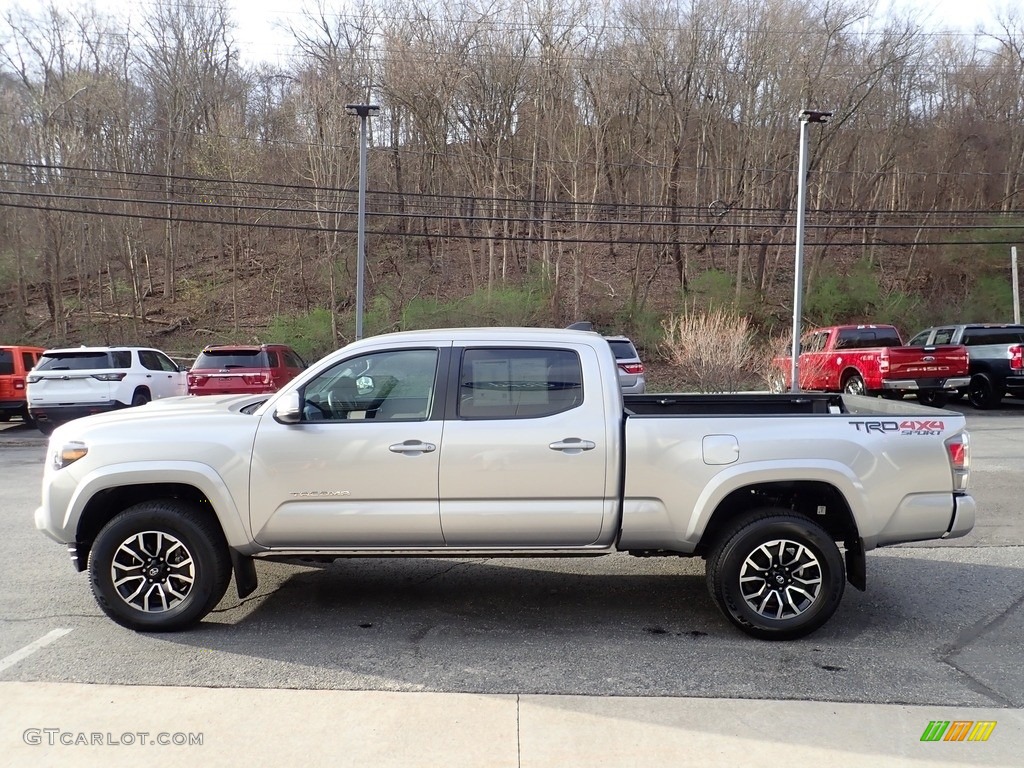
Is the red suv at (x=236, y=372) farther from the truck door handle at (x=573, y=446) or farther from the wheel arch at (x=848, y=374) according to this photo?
the wheel arch at (x=848, y=374)

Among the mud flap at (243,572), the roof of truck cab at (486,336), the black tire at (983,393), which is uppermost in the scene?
the roof of truck cab at (486,336)

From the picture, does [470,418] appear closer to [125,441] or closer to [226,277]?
[125,441]

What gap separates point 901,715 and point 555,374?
260cm

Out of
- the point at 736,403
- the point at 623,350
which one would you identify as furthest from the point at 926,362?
the point at 736,403

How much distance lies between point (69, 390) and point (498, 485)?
1399 centimetres

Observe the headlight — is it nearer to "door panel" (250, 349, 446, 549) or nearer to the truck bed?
"door panel" (250, 349, 446, 549)

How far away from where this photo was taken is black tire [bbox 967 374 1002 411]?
759 inches

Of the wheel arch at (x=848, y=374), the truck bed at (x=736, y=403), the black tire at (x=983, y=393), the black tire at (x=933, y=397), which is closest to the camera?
the truck bed at (x=736, y=403)

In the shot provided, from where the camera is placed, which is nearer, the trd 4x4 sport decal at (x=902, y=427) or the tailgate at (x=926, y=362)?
the trd 4x4 sport decal at (x=902, y=427)

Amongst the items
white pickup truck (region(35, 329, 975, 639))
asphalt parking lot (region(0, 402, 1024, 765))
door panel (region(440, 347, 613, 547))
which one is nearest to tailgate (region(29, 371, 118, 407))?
asphalt parking lot (region(0, 402, 1024, 765))

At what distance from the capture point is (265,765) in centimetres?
344

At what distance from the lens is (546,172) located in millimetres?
35375

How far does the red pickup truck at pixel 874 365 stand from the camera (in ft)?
57.7

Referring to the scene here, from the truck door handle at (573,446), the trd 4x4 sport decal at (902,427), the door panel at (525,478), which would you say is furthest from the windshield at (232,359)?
the trd 4x4 sport decal at (902,427)
